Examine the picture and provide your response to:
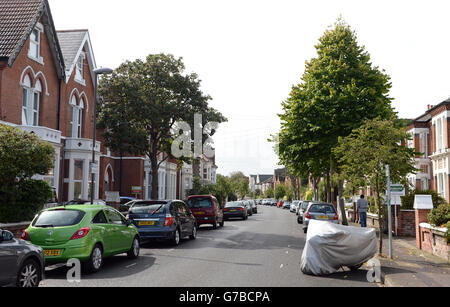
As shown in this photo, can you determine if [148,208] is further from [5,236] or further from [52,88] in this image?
[52,88]

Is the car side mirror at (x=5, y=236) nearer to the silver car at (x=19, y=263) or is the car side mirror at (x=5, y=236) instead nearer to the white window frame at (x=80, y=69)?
the silver car at (x=19, y=263)

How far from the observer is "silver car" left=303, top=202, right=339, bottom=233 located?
813 inches

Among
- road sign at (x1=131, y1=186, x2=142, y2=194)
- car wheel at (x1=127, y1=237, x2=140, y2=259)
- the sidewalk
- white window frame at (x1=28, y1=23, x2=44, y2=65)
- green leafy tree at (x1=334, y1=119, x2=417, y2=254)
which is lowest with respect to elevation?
the sidewalk

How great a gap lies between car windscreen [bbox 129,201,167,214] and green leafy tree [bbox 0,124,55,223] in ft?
10.4

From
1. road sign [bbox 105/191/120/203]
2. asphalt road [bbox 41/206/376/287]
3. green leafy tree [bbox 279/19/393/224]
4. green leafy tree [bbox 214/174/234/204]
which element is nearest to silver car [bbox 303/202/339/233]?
green leafy tree [bbox 279/19/393/224]

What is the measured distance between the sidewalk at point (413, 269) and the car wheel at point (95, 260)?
6.36 m

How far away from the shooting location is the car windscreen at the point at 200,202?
24125mm

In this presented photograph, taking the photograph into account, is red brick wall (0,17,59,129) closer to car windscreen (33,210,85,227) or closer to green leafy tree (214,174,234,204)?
car windscreen (33,210,85,227)

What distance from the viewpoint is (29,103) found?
2397 centimetres

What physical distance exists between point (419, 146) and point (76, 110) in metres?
27.3

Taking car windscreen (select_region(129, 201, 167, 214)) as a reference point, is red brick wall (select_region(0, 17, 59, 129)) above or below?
above

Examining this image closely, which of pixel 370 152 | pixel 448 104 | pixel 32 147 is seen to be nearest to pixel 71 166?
pixel 32 147

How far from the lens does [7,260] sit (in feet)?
24.5
